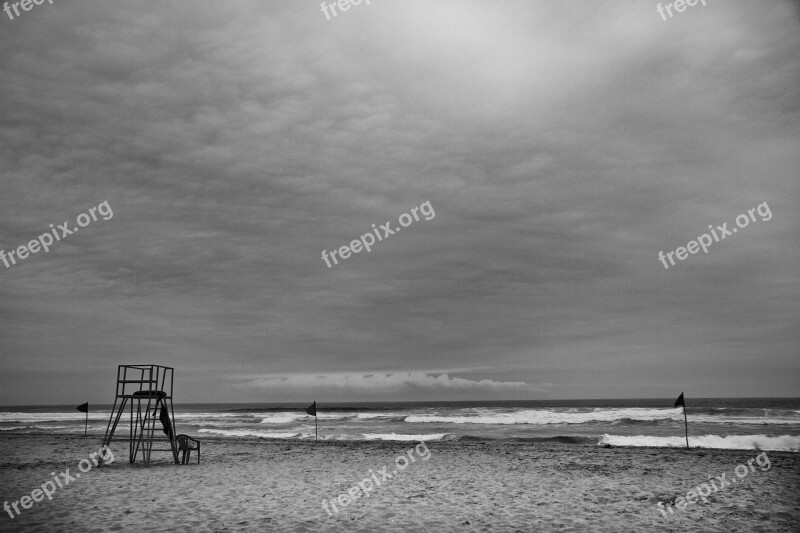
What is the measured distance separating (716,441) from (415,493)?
80.1ft

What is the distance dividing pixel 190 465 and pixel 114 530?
9576 millimetres

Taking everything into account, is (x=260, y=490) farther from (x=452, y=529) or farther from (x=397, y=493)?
(x=452, y=529)

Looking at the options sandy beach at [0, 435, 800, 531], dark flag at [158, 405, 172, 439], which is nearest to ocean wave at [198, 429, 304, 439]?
sandy beach at [0, 435, 800, 531]

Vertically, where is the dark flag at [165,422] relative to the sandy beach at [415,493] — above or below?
above

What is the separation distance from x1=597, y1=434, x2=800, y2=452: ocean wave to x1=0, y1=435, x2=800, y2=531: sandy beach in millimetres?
7165

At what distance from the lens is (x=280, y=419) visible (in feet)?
186

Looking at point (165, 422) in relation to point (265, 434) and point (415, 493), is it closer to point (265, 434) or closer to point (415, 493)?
point (415, 493)

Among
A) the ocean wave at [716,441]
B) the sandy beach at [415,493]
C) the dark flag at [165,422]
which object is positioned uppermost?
the dark flag at [165,422]

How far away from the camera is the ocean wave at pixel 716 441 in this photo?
91.0 ft

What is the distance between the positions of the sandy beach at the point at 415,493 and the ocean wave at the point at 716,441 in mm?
7165

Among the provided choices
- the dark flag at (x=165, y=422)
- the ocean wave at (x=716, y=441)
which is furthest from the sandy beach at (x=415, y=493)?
the ocean wave at (x=716, y=441)

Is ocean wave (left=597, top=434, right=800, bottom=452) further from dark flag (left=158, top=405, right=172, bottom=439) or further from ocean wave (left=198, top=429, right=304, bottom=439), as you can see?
dark flag (left=158, top=405, right=172, bottom=439)

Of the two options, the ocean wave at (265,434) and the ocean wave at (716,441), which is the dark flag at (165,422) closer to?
the ocean wave at (265,434)

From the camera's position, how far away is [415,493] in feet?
43.4
